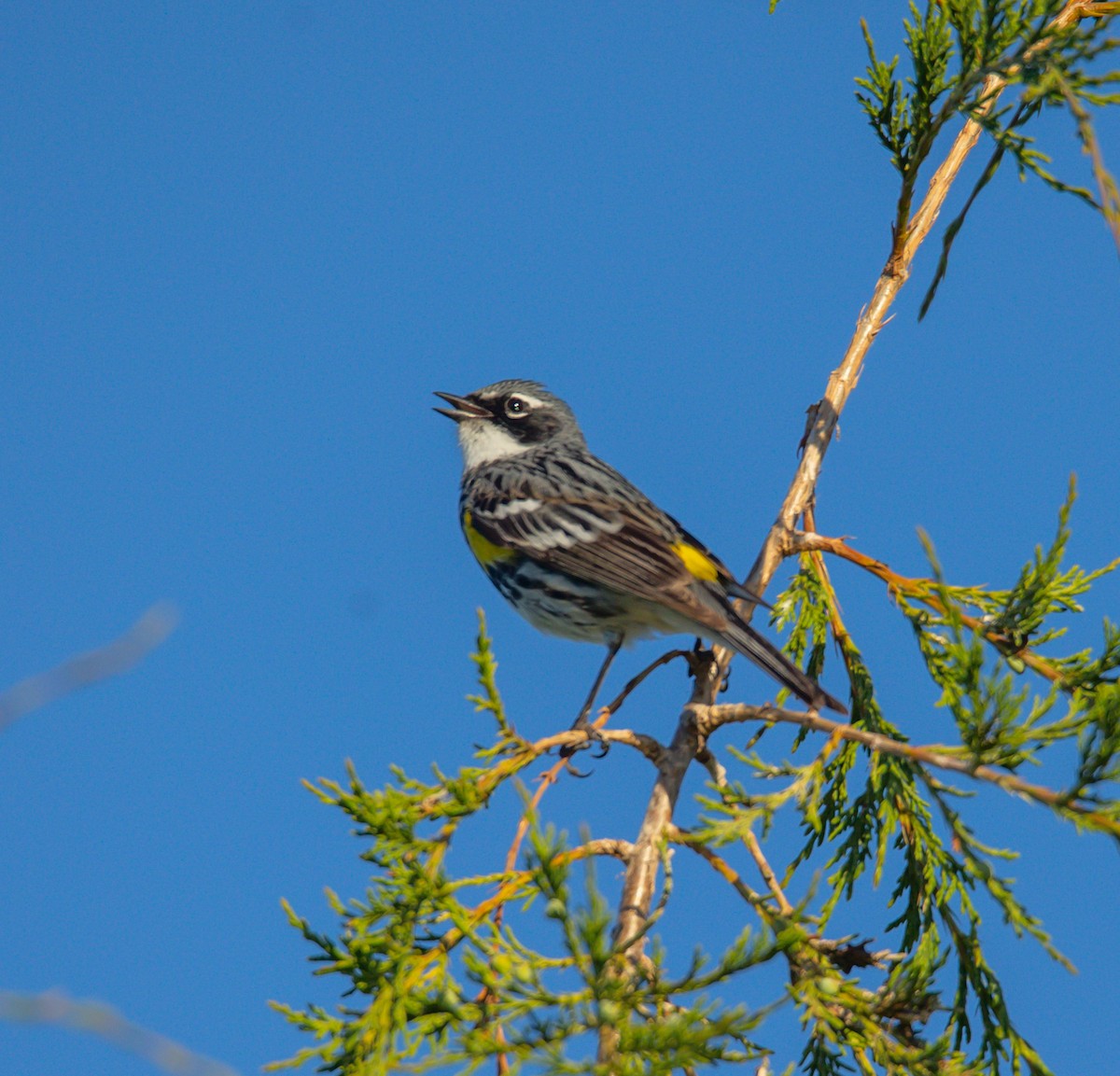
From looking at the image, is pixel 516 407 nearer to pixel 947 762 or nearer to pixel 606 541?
pixel 606 541

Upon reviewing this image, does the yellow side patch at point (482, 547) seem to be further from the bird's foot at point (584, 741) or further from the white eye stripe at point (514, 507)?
the bird's foot at point (584, 741)

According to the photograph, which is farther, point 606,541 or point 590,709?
point 606,541

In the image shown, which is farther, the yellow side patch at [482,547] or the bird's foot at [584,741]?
the yellow side patch at [482,547]

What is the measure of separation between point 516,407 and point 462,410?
0.30 m

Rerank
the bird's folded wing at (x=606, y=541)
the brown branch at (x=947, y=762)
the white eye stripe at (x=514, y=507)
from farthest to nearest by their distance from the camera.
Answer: the white eye stripe at (x=514, y=507), the bird's folded wing at (x=606, y=541), the brown branch at (x=947, y=762)


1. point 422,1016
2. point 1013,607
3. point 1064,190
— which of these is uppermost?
point 1064,190

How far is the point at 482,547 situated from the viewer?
6.13 meters

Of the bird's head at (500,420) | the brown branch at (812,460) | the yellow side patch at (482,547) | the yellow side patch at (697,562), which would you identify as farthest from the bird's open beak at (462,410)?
the brown branch at (812,460)

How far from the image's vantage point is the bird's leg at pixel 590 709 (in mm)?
3695

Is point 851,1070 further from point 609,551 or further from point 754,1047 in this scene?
point 609,551

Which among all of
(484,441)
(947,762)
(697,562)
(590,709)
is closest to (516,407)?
(484,441)

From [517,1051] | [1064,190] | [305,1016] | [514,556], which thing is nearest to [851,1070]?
[517,1051]

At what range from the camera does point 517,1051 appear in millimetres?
2580

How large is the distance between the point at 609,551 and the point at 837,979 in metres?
2.56
